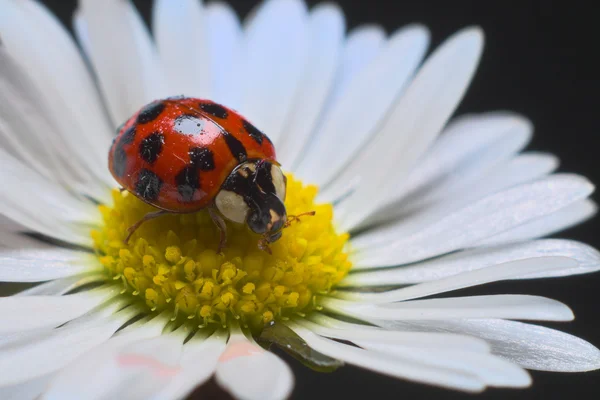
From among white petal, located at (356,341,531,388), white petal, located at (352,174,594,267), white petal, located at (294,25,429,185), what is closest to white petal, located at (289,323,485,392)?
white petal, located at (356,341,531,388)

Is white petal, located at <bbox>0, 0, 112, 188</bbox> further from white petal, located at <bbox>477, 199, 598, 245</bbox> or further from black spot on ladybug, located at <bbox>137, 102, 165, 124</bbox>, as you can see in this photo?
white petal, located at <bbox>477, 199, 598, 245</bbox>

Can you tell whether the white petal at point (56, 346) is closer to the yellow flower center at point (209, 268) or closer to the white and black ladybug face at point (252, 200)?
the yellow flower center at point (209, 268)

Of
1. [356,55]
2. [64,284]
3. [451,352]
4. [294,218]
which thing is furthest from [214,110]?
[356,55]

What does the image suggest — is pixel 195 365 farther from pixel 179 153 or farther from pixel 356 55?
pixel 356 55

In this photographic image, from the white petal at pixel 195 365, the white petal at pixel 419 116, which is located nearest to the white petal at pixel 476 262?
the white petal at pixel 419 116

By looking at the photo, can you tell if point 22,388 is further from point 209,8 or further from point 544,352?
point 209,8

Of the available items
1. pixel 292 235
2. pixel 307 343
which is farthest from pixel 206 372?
pixel 292 235
